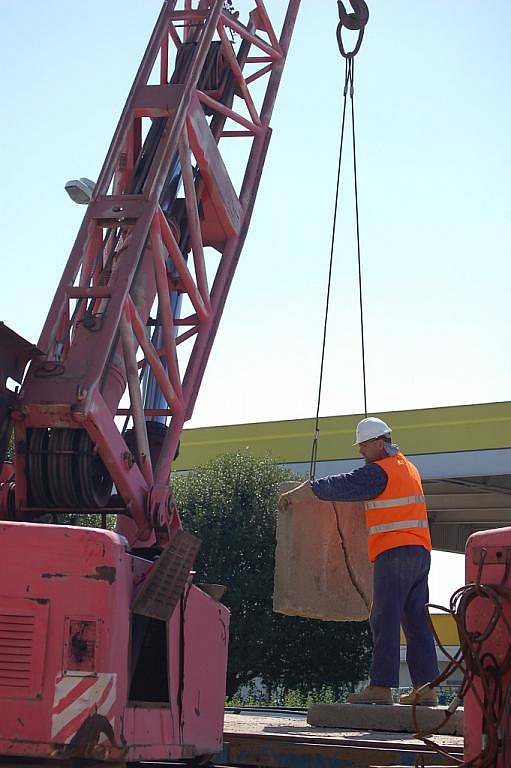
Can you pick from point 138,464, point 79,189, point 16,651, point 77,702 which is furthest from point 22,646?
point 79,189

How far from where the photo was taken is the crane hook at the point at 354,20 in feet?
35.0

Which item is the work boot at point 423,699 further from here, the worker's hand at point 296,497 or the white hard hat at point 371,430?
the white hard hat at point 371,430

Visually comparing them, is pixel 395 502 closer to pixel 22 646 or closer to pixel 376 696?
pixel 376 696

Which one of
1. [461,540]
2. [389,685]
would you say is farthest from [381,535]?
[461,540]

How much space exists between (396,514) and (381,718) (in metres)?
1.34

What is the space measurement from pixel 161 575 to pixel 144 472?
2045mm

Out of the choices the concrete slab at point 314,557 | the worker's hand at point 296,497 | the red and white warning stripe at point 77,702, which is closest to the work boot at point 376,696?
the concrete slab at point 314,557

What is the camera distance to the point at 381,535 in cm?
746

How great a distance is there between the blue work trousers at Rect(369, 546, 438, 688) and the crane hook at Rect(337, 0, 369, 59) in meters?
5.44

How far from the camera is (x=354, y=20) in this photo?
425 inches

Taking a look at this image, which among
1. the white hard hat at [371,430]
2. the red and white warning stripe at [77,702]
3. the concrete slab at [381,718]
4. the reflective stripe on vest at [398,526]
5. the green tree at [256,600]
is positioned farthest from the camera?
the green tree at [256,600]

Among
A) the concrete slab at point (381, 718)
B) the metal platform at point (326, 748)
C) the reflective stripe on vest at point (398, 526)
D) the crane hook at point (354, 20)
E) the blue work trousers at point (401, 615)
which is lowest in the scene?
the metal platform at point (326, 748)

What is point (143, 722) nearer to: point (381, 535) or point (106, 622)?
point (106, 622)

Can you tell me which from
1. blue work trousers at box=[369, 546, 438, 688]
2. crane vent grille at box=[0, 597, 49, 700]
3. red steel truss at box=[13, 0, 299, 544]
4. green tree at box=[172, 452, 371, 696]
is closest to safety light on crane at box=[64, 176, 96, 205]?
red steel truss at box=[13, 0, 299, 544]
